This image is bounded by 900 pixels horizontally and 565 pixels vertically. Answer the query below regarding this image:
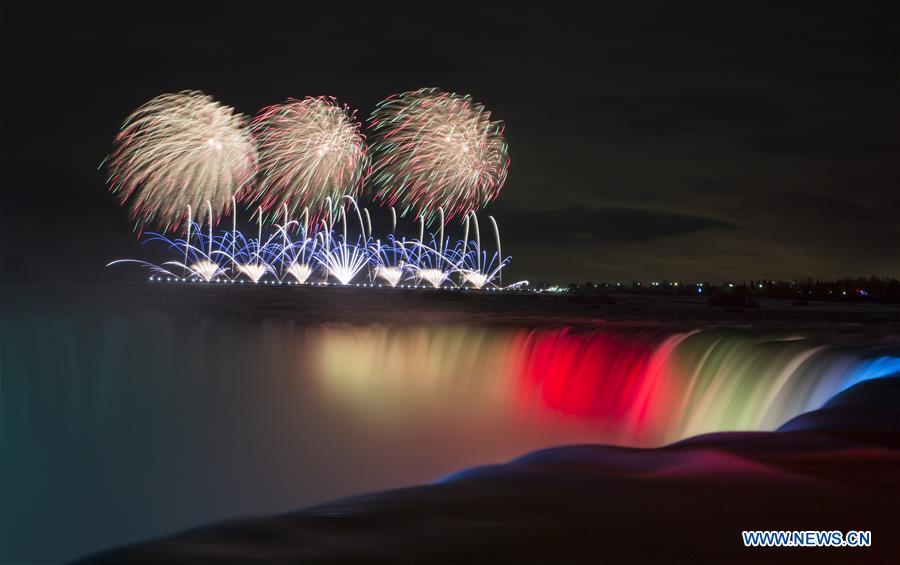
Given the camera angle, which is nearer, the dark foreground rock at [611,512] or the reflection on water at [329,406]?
the dark foreground rock at [611,512]

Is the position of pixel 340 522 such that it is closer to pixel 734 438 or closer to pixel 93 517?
pixel 734 438

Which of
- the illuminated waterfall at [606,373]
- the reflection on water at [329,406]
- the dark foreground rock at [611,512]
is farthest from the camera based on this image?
the reflection on water at [329,406]

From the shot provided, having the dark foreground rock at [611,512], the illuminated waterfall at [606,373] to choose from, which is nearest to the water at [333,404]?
the illuminated waterfall at [606,373]

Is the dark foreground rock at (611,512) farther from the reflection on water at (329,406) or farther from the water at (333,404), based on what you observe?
the reflection on water at (329,406)

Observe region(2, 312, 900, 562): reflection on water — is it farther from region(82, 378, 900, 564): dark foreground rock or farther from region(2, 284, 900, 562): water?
region(82, 378, 900, 564): dark foreground rock

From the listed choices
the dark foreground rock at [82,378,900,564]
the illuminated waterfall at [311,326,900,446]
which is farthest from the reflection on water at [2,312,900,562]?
the dark foreground rock at [82,378,900,564]

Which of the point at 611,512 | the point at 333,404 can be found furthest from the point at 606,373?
the point at 611,512

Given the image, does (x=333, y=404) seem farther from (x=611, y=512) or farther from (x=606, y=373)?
(x=611, y=512)
